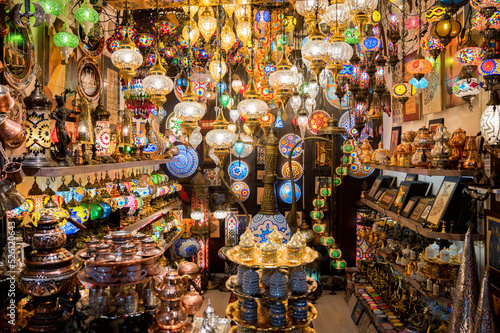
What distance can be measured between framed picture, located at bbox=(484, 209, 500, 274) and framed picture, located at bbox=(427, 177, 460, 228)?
334mm

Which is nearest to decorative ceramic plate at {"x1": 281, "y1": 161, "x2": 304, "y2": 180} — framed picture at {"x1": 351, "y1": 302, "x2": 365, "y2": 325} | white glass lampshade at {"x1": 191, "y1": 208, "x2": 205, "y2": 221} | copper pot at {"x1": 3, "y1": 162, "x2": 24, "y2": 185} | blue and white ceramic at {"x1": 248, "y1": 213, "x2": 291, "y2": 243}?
white glass lampshade at {"x1": 191, "y1": 208, "x2": 205, "y2": 221}

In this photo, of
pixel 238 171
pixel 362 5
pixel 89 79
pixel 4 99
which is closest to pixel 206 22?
pixel 362 5

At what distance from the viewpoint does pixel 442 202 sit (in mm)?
3045

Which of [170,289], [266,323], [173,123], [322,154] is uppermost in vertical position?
[173,123]

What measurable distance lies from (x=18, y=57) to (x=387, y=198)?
3.75 meters

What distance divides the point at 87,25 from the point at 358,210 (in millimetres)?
5220

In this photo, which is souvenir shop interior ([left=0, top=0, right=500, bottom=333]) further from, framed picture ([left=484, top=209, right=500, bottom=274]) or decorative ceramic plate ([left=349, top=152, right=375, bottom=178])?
decorative ceramic plate ([left=349, top=152, right=375, bottom=178])

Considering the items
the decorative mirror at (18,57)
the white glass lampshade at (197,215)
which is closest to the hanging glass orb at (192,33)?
the decorative mirror at (18,57)

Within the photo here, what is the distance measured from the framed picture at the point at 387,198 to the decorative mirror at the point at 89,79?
3.28 metres

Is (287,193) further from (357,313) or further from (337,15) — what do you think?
(337,15)

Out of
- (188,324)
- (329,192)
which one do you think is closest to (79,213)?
(188,324)

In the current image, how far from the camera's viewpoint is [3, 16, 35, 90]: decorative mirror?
2391mm

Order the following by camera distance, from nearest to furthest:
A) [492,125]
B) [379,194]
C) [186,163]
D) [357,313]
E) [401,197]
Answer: [492,125] < [401,197] < [379,194] < [357,313] < [186,163]

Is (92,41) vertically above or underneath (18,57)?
above
